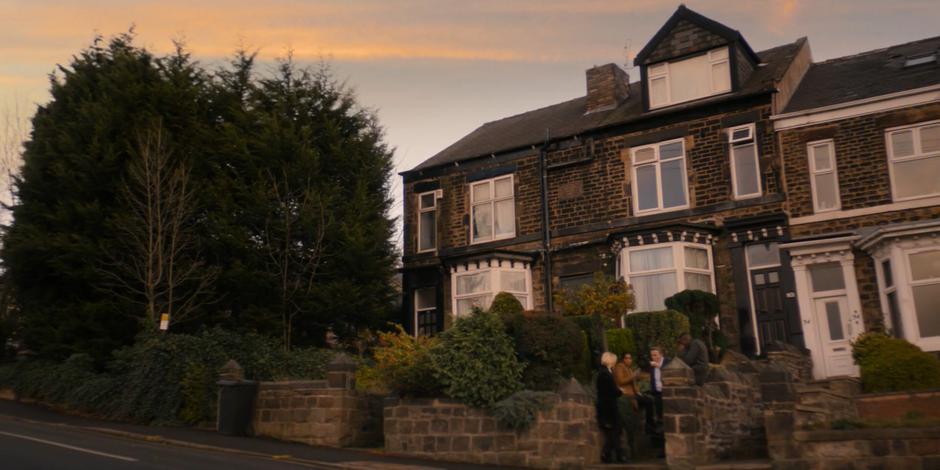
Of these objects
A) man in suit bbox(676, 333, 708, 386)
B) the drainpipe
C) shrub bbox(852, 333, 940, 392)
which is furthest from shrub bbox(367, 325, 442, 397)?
the drainpipe

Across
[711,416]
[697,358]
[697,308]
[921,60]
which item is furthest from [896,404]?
[921,60]

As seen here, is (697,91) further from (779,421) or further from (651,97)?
(779,421)

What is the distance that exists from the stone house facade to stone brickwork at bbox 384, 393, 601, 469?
361 inches

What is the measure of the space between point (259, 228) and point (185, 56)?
6.07 m

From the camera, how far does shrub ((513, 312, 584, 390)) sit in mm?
14359

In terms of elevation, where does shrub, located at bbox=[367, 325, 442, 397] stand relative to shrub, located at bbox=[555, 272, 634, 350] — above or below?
below

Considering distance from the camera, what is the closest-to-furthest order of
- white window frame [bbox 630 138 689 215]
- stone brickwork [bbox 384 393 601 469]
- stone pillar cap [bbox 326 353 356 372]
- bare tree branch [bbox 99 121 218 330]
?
stone brickwork [bbox 384 393 601 469]
stone pillar cap [bbox 326 353 356 372]
bare tree branch [bbox 99 121 218 330]
white window frame [bbox 630 138 689 215]

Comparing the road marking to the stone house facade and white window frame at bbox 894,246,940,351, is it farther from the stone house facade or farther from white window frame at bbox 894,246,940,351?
white window frame at bbox 894,246,940,351

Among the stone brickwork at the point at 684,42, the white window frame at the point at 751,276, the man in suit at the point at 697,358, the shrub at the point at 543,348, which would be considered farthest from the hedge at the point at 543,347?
the stone brickwork at the point at 684,42

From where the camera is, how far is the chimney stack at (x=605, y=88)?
89.5 ft

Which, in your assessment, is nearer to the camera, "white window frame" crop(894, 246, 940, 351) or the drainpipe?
"white window frame" crop(894, 246, 940, 351)

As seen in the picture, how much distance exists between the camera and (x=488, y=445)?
13.8 m

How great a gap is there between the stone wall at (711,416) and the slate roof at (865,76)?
1026cm

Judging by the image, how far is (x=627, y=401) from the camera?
14.5 metres
